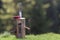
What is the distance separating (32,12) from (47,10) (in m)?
1.32

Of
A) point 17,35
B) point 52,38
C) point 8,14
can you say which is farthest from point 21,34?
point 8,14

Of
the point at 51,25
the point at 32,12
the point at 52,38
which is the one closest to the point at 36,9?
the point at 32,12

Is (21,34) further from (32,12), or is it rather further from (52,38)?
(32,12)

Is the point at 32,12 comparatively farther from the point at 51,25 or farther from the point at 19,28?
the point at 19,28

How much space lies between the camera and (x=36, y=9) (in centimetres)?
1823

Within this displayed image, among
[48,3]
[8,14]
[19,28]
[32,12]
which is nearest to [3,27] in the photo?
[8,14]

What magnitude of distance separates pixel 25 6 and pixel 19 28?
11.9 meters

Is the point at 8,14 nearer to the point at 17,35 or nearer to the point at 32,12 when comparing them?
the point at 32,12

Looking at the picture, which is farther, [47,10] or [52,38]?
[47,10]

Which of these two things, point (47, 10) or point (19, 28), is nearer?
point (19, 28)

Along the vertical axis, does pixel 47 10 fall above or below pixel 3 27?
above

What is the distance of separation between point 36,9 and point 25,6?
89cm

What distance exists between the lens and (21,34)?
661 cm

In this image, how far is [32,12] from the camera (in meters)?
18.3
